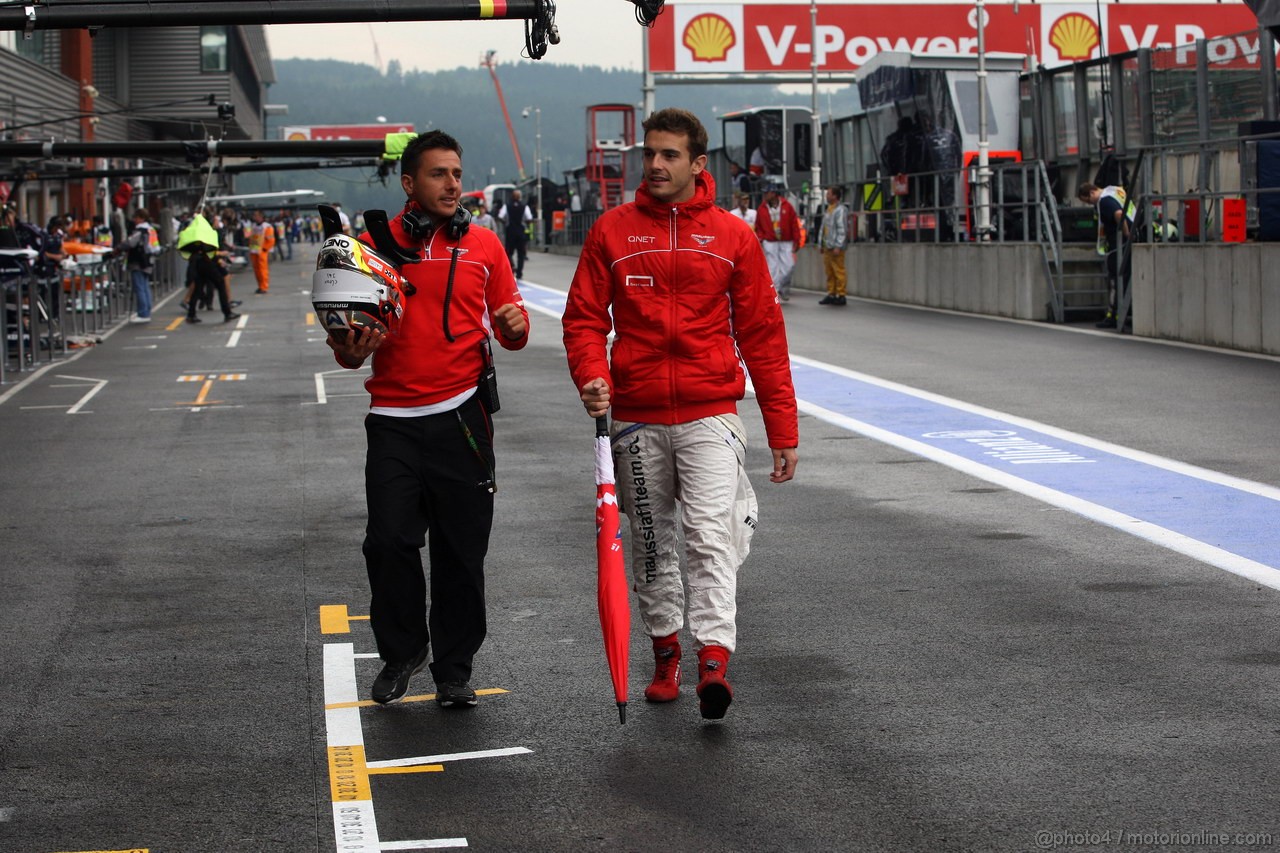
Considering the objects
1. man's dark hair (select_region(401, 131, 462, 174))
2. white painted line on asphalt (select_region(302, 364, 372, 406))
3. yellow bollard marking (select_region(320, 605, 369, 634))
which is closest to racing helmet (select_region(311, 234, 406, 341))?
man's dark hair (select_region(401, 131, 462, 174))

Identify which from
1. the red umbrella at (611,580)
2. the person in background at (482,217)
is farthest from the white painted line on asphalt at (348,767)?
the person in background at (482,217)

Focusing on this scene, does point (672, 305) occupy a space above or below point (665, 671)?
above

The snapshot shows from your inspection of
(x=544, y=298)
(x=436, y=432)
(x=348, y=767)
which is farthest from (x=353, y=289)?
(x=544, y=298)

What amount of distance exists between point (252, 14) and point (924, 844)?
797 centimetres

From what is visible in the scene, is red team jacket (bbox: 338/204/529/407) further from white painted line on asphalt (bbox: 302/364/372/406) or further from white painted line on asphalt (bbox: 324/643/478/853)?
white painted line on asphalt (bbox: 302/364/372/406)

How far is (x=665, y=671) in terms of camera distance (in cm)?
585

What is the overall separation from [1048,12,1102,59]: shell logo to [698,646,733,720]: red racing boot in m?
64.2

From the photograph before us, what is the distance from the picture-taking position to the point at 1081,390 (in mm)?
15656

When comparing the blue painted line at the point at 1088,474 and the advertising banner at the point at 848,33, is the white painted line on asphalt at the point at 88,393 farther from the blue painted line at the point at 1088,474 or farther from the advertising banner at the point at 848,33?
the advertising banner at the point at 848,33

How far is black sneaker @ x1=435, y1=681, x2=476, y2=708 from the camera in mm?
5812

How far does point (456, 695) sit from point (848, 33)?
6226 cm

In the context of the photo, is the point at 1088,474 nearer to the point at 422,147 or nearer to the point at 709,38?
the point at 422,147

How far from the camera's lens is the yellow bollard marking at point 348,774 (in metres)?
4.94

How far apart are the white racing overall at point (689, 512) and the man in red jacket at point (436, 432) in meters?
0.48
